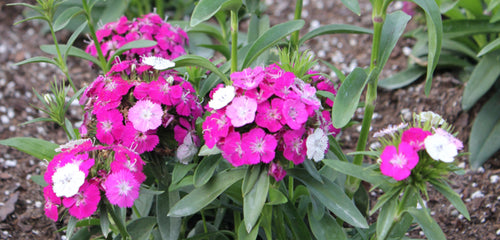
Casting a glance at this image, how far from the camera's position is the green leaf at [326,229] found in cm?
184

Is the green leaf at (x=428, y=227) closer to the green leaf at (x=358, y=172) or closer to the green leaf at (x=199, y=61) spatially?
the green leaf at (x=358, y=172)

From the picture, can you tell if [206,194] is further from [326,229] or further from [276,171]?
[326,229]

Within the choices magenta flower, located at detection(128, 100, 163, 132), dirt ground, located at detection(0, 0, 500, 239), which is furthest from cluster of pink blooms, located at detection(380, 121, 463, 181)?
dirt ground, located at detection(0, 0, 500, 239)

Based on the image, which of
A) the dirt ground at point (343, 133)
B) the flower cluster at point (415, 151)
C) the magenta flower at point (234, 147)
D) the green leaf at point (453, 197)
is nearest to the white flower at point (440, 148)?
the flower cluster at point (415, 151)

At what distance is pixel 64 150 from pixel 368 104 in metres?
1.11

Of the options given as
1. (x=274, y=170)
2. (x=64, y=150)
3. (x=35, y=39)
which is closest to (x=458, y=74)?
(x=274, y=170)

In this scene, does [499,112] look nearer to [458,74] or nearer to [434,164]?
[458,74]

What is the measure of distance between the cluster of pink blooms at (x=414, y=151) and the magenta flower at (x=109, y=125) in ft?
2.90

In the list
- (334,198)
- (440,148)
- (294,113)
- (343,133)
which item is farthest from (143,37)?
(343,133)

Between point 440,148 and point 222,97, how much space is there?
2.18 ft

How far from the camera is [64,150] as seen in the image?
1.81 meters

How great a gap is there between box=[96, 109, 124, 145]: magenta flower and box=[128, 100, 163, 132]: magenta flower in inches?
2.4

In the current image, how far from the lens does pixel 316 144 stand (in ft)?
5.34

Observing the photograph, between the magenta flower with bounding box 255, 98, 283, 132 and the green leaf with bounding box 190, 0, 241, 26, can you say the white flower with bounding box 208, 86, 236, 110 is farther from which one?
the green leaf with bounding box 190, 0, 241, 26
